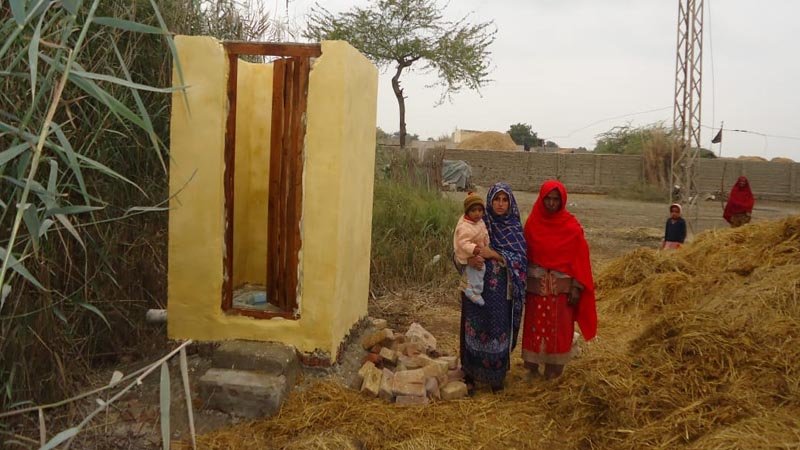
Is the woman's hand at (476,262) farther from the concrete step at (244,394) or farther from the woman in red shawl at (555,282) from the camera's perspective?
the concrete step at (244,394)

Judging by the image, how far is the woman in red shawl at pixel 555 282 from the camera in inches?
159

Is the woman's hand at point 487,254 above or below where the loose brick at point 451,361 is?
above

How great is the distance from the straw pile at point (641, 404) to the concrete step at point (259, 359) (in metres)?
0.17

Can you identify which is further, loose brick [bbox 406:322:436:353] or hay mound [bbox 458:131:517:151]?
hay mound [bbox 458:131:517:151]

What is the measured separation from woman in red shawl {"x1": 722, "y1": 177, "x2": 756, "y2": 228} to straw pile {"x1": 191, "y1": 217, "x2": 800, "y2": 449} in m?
5.99

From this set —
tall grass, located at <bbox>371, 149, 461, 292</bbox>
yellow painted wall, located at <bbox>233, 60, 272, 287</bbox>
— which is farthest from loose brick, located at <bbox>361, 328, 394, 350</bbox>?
tall grass, located at <bbox>371, 149, 461, 292</bbox>

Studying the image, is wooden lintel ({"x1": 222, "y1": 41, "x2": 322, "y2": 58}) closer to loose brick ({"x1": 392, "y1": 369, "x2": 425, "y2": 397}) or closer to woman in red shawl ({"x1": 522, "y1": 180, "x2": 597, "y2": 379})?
woman in red shawl ({"x1": 522, "y1": 180, "x2": 597, "y2": 379})

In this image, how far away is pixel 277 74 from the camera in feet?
13.0

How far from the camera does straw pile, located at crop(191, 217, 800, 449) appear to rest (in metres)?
3.06

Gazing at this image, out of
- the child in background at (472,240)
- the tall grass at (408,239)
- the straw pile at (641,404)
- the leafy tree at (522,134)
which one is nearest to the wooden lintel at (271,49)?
the child in background at (472,240)

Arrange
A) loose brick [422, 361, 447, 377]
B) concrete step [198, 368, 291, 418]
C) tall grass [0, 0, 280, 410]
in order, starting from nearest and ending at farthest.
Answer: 1. tall grass [0, 0, 280, 410]
2. concrete step [198, 368, 291, 418]
3. loose brick [422, 361, 447, 377]

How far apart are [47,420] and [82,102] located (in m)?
1.68

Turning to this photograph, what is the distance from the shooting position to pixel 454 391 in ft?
12.9

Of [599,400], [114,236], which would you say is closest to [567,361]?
[599,400]
